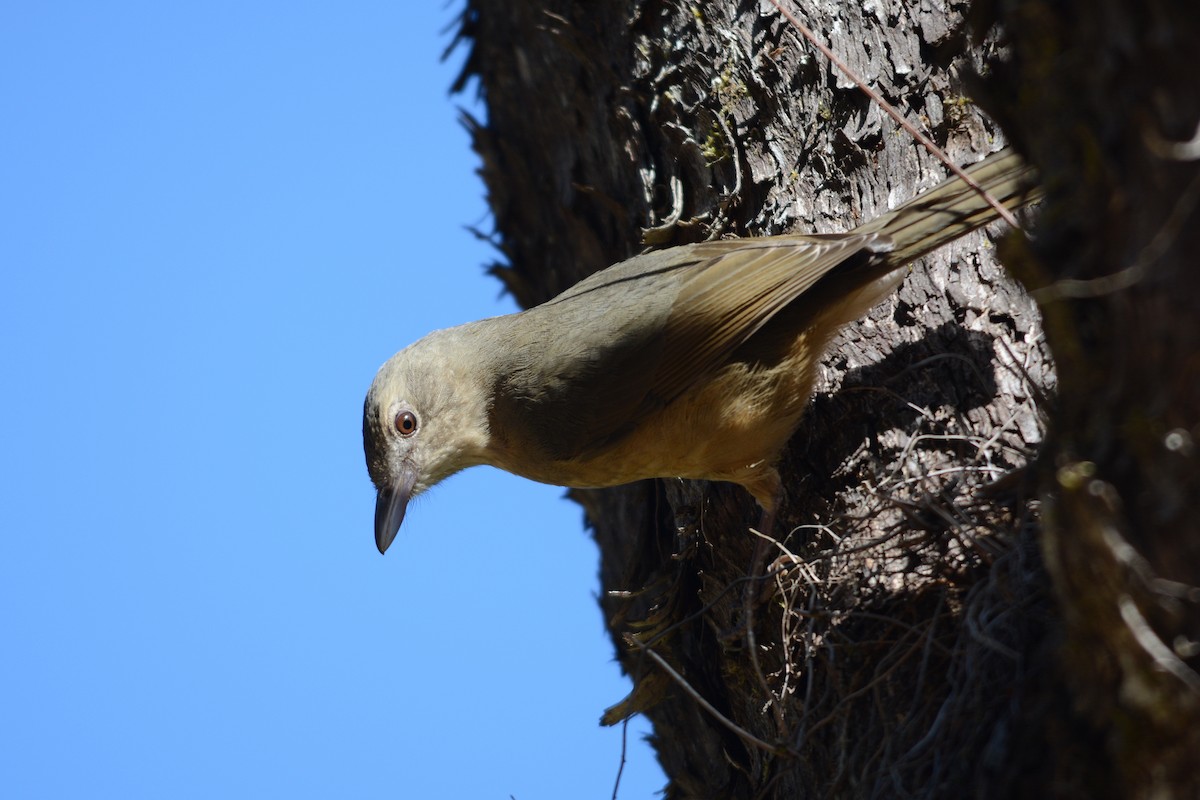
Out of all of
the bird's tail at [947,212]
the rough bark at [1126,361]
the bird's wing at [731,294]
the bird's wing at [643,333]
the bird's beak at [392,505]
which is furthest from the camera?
the bird's beak at [392,505]

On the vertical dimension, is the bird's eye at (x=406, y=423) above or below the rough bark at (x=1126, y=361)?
above

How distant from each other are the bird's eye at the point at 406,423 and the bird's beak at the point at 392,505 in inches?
5.9

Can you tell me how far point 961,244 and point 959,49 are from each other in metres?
0.69

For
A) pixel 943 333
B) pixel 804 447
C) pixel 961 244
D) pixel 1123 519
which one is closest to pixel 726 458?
pixel 804 447

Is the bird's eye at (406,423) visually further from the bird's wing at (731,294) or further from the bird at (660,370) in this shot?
the bird's wing at (731,294)

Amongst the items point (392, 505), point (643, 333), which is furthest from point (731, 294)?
point (392, 505)

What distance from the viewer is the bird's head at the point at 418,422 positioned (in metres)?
4.50

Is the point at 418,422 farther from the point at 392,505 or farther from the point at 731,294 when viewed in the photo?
the point at 731,294

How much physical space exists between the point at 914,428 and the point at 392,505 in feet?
6.95

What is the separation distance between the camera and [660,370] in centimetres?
414

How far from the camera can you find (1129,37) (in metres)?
1.83

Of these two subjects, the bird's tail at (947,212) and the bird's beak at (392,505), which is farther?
the bird's beak at (392,505)

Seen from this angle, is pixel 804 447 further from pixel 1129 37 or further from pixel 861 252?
pixel 1129 37

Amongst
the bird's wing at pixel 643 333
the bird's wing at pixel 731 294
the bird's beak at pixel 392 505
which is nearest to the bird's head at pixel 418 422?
the bird's beak at pixel 392 505
